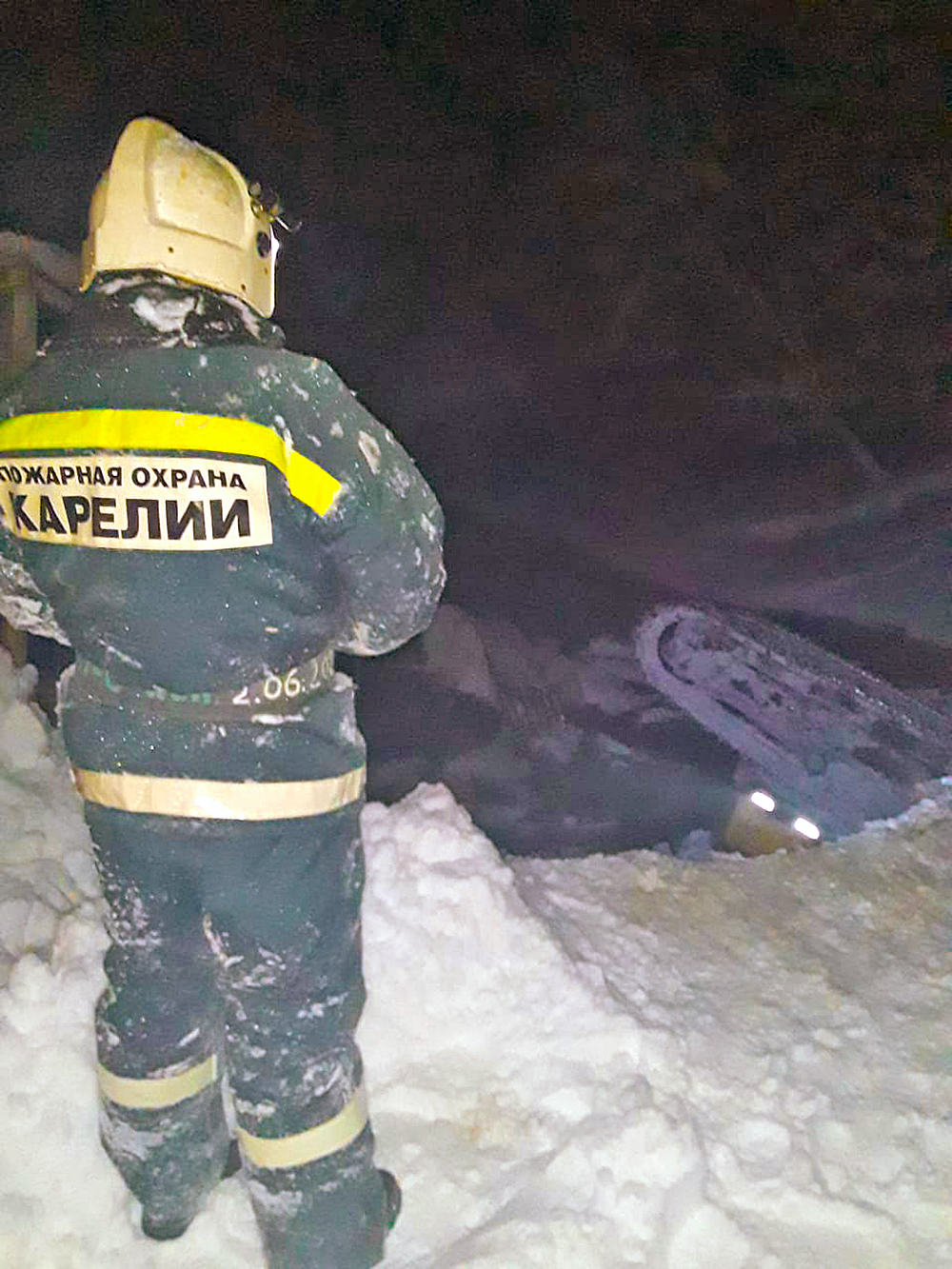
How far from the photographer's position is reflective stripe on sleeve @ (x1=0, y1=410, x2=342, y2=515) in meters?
1.35

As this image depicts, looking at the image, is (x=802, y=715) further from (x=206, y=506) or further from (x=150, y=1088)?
(x=206, y=506)

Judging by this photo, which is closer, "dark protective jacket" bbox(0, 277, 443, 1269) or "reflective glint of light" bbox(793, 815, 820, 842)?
"dark protective jacket" bbox(0, 277, 443, 1269)

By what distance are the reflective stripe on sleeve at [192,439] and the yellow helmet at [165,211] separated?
0.30 metres

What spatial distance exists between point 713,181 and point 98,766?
7.97 meters

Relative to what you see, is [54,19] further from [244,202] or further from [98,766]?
[98,766]

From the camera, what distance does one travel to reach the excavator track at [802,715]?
238 inches

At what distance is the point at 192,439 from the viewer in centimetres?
135

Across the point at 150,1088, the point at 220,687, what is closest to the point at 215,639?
the point at 220,687

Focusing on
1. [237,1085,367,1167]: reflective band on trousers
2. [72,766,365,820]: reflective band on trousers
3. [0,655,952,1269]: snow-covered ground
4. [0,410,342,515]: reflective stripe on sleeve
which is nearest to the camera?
[0,410,342,515]: reflective stripe on sleeve

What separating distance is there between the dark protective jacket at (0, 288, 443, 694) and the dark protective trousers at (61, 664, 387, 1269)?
117 mm

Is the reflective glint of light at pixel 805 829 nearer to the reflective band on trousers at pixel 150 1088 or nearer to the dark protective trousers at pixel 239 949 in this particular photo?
the dark protective trousers at pixel 239 949

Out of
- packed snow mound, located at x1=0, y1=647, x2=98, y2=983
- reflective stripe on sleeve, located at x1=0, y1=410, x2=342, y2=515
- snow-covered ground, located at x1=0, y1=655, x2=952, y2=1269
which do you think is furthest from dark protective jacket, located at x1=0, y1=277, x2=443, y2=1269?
packed snow mound, located at x1=0, y1=647, x2=98, y2=983

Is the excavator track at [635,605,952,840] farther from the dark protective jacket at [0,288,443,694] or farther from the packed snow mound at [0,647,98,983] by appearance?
the dark protective jacket at [0,288,443,694]

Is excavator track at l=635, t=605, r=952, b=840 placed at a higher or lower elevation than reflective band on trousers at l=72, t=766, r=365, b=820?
lower
